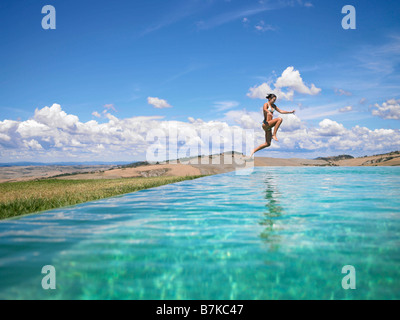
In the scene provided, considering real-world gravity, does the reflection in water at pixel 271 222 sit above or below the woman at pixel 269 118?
below

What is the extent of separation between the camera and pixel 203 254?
392cm

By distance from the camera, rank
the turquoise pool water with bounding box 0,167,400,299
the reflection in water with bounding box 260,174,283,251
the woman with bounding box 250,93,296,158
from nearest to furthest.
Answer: the turquoise pool water with bounding box 0,167,400,299, the reflection in water with bounding box 260,174,283,251, the woman with bounding box 250,93,296,158

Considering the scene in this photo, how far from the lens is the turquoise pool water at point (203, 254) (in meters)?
2.99

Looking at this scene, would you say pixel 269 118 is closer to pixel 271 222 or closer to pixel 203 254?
pixel 271 222

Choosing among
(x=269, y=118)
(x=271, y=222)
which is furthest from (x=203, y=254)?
(x=269, y=118)

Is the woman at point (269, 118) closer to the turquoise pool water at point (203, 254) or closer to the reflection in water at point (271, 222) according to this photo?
the reflection in water at point (271, 222)

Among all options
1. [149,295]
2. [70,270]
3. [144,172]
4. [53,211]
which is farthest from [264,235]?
[144,172]

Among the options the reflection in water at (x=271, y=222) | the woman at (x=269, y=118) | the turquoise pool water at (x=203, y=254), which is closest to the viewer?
the turquoise pool water at (x=203, y=254)

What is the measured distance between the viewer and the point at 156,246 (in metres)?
4.28

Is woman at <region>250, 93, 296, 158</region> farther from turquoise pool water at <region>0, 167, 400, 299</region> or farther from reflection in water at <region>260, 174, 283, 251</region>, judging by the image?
turquoise pool water at <region>0, 167, 400, 299</region>

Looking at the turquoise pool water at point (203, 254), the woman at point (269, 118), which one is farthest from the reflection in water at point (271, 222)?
the woman at point (269, 118)

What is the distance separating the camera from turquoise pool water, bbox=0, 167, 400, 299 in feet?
9.82

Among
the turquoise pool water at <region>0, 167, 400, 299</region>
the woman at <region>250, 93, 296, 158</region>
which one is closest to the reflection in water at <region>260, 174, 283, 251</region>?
the turquoise pool water at <region>0, 167, 400, 299</region>

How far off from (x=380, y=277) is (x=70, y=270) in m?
3.47
